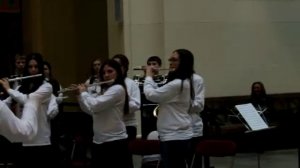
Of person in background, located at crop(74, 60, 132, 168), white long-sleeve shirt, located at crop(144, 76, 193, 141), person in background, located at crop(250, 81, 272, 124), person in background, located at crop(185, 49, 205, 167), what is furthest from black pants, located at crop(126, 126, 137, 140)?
person in background, located at crop(250, 81, 272, 124)

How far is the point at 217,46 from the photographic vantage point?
12180mm

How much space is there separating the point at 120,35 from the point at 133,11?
0.61 meters

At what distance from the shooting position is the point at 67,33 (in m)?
16.0

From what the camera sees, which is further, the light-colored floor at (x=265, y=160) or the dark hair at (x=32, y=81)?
the light-colored floor at (x=265, y=160)

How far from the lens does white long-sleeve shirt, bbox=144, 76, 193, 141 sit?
6.48 meters

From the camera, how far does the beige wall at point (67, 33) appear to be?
15742mm

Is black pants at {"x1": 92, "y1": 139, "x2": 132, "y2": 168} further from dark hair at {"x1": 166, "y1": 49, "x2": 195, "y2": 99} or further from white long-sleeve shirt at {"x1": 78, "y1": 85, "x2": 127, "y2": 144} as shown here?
dark hair at {"x1": 166, "y1": 49, "x2": 195, "y2": 99}

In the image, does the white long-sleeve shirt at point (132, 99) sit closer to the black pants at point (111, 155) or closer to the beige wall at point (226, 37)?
the black pants at point (111, 155)

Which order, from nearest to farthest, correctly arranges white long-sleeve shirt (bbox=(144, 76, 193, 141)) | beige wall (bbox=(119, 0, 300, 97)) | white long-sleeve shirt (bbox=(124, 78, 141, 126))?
1. white long-sleeve shirt (bbox=(144, 76, 193, 141))
2. white long-sleeve shirt (bbox=(124, 78, 141, 126))
3. beige wall (bbox=(119, 0, 300, 97))

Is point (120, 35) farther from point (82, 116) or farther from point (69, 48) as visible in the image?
point (69, 48)

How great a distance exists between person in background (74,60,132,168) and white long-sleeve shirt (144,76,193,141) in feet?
1.19

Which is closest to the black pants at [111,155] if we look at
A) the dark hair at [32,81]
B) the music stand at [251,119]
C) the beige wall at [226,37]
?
the dark hair at [32,81]

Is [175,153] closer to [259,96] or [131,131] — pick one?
[131,131]

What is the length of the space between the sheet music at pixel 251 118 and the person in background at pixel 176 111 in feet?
4.26
